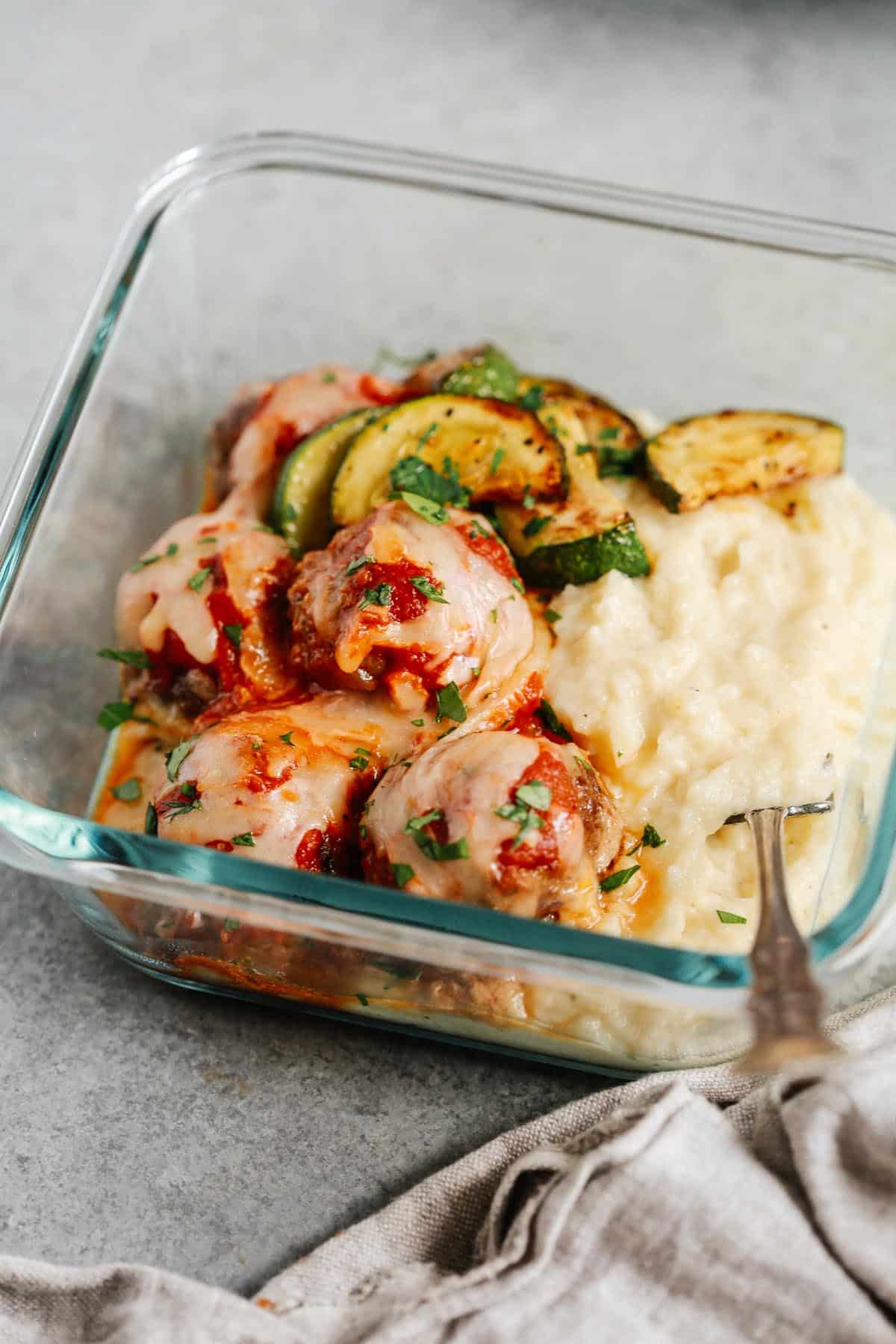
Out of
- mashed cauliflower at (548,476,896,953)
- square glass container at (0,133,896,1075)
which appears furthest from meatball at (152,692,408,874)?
mashed cauliflower at (548,476,896,953)

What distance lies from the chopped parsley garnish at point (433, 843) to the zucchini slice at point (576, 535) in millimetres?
1067

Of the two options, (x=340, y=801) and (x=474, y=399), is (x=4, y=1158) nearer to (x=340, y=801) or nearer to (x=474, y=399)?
(x=340, y=801)

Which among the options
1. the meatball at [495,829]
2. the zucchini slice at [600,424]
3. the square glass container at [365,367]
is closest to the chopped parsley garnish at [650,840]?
the meatball at [495,829]

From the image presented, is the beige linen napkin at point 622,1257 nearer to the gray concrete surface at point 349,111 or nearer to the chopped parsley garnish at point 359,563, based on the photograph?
the gray concrete surface at point 349,111

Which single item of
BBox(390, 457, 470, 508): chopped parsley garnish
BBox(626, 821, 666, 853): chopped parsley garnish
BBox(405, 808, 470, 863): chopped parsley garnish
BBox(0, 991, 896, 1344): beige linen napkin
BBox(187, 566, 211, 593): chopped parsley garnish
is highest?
BBox(390, 457, 470, 508): chopped parsley garnish

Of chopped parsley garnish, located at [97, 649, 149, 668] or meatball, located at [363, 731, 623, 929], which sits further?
chopped parsley garnish, located at [97, 649, 149, 668]

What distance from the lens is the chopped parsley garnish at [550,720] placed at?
393 cm

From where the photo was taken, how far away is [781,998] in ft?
9.95

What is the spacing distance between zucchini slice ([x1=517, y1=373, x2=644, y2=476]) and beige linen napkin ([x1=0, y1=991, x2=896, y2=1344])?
1.95 metres

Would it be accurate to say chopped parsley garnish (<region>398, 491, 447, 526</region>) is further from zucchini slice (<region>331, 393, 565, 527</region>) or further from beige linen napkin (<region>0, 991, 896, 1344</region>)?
beige linen napkin (<region>0, 991, 896, 1344</region>)

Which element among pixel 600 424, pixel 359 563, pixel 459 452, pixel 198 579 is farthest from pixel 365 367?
pixel 359 563

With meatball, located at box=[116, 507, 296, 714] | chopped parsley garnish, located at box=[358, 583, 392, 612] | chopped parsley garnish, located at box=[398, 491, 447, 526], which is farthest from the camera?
meatball, located at box=[116, 507, 296, 714]

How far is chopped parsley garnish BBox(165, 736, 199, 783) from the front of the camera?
3.69 metres

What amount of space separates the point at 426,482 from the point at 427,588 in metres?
0.56
